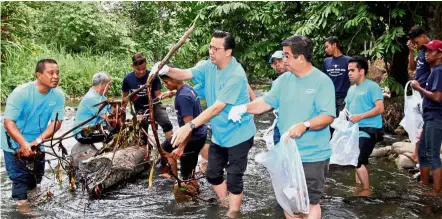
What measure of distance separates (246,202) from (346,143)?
1310mm

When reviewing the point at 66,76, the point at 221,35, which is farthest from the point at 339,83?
the point at 66,76

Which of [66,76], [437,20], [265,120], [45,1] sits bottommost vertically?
[265,120]

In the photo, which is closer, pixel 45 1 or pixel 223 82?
pixel 223 82

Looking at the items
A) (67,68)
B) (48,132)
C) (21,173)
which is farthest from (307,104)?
(67,68)

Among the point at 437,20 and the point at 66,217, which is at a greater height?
the point at 437,20

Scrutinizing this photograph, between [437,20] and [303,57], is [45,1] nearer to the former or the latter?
[437,20]

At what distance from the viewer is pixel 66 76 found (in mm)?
16938

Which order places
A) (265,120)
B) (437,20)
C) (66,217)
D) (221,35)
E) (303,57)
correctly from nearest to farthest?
1. (303,57)
2. (221,35)
3. (66,217)
4. (437,20)
5. (265,120)

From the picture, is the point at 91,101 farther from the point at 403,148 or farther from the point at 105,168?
the point at 403,148

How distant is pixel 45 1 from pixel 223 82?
1888 cm

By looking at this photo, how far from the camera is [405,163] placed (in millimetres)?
7246

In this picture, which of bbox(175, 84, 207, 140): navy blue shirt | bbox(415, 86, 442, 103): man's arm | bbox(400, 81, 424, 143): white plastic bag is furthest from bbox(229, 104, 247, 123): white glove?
bbox(400, 81, 424, 143): white plastic bag

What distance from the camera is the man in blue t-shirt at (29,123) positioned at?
5.00 meters

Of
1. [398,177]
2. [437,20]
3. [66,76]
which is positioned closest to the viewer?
[398,177]
